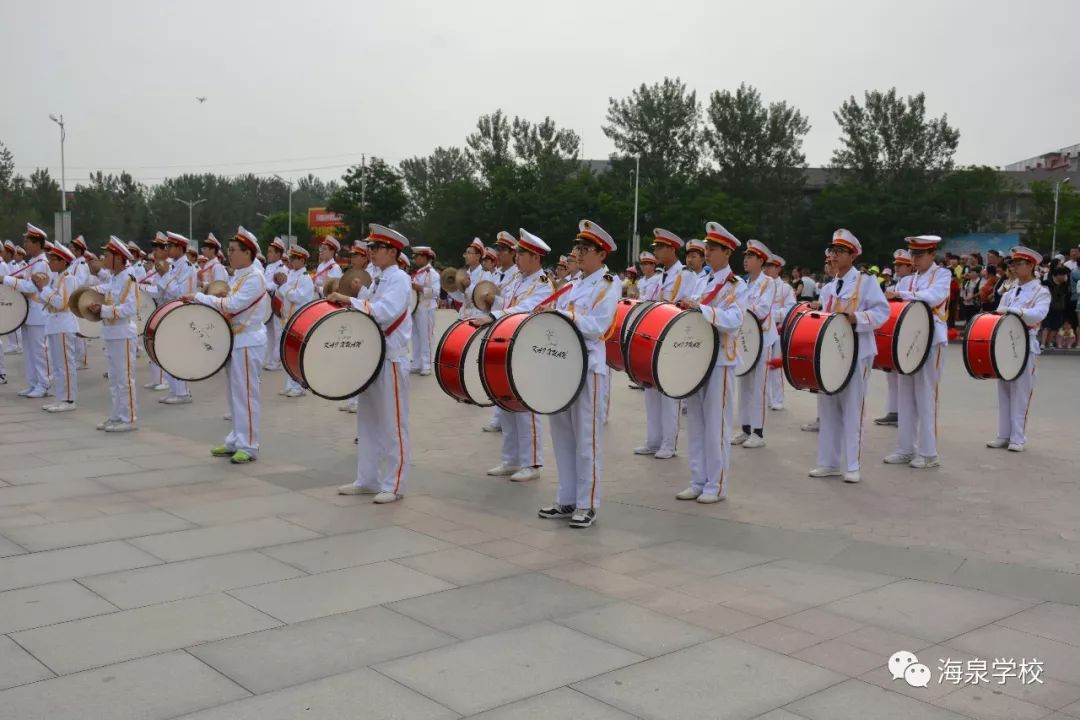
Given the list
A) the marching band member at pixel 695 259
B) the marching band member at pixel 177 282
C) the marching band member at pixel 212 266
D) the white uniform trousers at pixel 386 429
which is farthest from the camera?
the marching band member at pixel 177 282

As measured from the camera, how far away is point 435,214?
61.2 metres

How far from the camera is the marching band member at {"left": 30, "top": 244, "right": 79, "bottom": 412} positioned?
12289 mm

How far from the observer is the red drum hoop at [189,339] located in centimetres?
914

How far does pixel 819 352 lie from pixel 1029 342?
12.0ft

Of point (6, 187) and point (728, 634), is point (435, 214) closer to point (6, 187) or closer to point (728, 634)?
point (6, 187)

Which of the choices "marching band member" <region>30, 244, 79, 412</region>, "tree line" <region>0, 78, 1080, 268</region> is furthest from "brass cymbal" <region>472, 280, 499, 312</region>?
"tree line" <region>0, 78, 1080, 268</region>

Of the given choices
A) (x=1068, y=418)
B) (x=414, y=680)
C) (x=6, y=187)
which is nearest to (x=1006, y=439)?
(x=1068, y=418)

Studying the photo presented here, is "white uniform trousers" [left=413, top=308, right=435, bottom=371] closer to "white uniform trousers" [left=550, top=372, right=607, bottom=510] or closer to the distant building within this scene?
"white uniform trousers" [left=550, top=372, right=607, bottom=510]

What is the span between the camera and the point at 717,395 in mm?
8016

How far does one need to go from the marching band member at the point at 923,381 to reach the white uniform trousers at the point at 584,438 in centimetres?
388

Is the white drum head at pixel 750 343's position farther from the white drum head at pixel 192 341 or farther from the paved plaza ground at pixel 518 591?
the white drum head at pixel 192 341

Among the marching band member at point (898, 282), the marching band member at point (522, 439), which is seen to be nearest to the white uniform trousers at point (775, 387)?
the marching band member at point (898, 282)

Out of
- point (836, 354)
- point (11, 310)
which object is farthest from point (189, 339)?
point (836, 354)

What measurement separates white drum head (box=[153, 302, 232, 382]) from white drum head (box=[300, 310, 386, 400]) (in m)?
2.07
